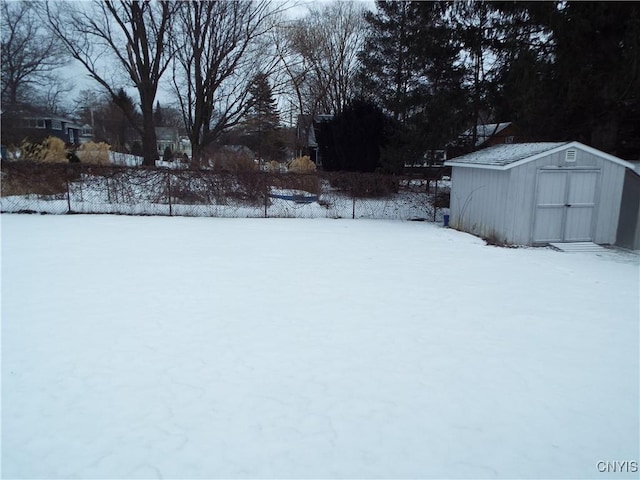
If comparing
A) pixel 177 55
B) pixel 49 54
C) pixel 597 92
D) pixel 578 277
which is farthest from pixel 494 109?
pixel 49 54

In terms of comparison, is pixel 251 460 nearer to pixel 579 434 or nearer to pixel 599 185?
pixel 579 434

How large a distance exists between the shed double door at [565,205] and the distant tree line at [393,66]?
3.54 meters

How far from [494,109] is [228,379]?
14.6m

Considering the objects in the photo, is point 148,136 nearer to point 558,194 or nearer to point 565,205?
point 558,194

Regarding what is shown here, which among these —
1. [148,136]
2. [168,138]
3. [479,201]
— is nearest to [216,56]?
[148,136]

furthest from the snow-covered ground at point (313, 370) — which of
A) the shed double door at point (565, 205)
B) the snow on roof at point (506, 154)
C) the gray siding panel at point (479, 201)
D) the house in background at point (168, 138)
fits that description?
the house in background at point (168, 138)

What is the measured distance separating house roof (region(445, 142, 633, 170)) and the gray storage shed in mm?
21

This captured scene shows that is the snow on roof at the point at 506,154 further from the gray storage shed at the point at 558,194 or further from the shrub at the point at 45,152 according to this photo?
the shrub at the point at 45,152

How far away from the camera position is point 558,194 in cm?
1041

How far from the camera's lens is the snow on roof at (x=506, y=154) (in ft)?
34.0

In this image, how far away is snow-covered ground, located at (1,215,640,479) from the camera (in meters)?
2.99

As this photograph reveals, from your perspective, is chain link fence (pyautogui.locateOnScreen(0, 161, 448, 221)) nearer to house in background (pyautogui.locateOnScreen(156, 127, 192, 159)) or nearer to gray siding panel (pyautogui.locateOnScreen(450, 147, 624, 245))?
gray siding panel (pyautogui.locateOnScreen(450, 147, 624, 245))

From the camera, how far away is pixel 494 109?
1511 cm

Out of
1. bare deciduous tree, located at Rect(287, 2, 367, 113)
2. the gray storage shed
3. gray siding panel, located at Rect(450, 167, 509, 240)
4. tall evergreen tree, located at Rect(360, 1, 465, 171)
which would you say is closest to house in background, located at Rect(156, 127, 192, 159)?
bare deciduous tree, located at Rect(287, 2, 367, 113)
